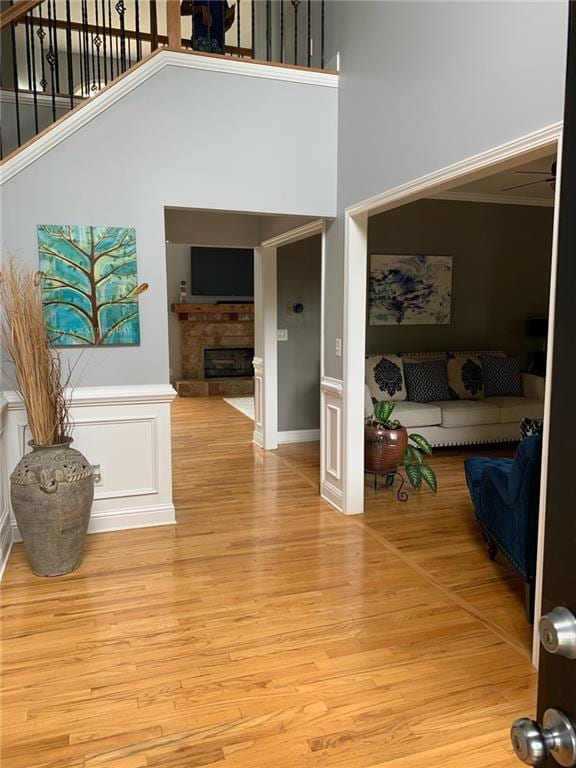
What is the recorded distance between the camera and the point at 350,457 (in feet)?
13.5

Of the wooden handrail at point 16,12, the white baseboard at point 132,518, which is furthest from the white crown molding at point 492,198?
the white baseboard at point 132,518

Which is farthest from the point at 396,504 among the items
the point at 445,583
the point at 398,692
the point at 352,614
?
the point at 398,692

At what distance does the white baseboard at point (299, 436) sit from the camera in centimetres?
631

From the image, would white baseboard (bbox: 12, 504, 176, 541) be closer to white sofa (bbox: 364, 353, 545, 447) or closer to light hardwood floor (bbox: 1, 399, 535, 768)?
light hardwood floor (bbox: 1, 399, 535, 768)

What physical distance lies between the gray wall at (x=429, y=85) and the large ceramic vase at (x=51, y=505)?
195 cm

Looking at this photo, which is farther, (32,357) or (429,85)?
(32,357)

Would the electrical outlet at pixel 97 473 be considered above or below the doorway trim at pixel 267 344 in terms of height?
below

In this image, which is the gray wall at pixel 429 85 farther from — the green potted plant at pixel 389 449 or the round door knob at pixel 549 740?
the round door knob at pixel 549 740

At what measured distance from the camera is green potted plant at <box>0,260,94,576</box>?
9.99 feet

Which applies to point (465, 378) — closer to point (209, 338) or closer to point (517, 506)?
point (517, 506)

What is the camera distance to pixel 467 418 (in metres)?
5.66

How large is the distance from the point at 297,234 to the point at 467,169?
2.42m

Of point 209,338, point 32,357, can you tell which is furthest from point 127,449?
point 209,338

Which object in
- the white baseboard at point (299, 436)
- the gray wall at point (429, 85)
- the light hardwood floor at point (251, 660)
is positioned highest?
the gray wall at point (429, 85)
